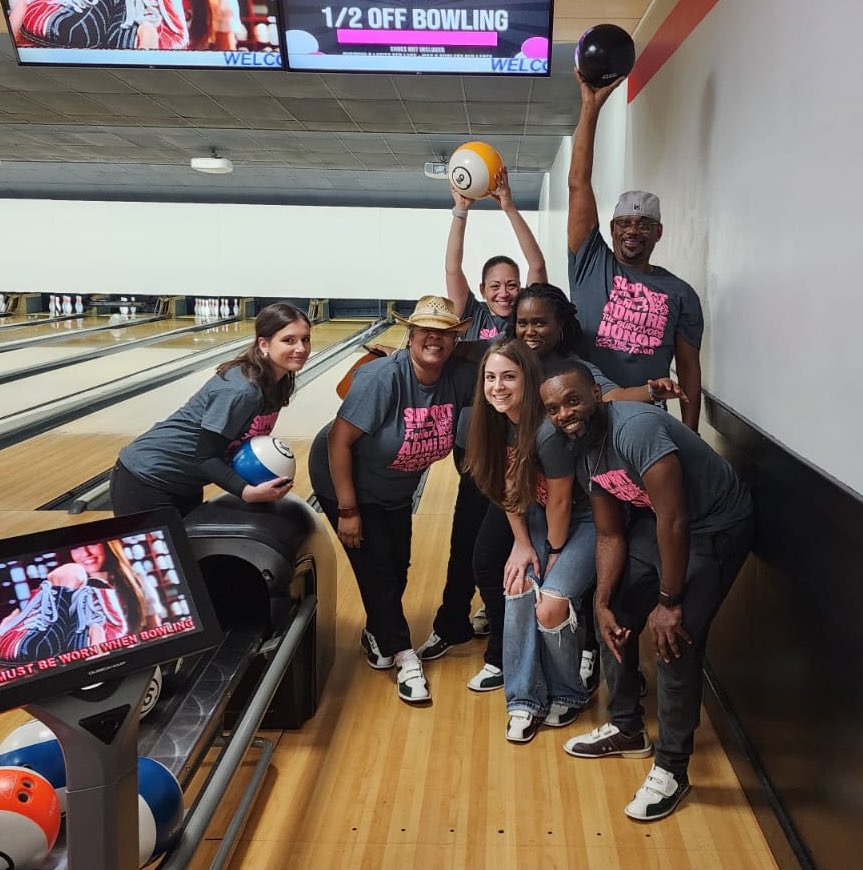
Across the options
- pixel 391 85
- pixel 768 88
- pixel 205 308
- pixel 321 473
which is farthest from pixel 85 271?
pixel 768 88

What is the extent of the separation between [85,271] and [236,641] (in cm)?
1102

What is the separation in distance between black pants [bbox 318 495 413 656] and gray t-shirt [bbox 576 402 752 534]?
69cm

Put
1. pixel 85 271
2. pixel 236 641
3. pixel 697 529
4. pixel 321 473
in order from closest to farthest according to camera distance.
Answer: pixel 697 529 < pixel 236 641 < pixel 321 473 < pixel 85 271

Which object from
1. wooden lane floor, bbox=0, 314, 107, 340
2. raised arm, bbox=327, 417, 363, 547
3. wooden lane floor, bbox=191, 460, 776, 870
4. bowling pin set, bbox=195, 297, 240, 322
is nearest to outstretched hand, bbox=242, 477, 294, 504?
raised arm, bbox=327, 417, 363, 547

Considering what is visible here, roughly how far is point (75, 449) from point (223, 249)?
7.06 metres

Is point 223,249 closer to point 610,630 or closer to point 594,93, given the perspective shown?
point 594,93

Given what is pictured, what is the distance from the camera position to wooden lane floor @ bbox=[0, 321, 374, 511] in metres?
4.29

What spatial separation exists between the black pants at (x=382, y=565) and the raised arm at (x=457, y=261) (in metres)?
0.75

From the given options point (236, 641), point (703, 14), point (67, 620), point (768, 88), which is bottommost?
point (236, 641)

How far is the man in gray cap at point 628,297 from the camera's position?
89.8 inches

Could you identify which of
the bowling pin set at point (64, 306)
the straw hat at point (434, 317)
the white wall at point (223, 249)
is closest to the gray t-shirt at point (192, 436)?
the straw hat at point (434, 317)

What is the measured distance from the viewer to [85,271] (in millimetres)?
11867

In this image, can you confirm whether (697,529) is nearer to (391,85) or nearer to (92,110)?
(391,85)

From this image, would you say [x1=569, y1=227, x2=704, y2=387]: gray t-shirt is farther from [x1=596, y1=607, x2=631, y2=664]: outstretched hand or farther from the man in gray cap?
[x1=596, y1=607, x2=631, y2=664]: outstretched hand
